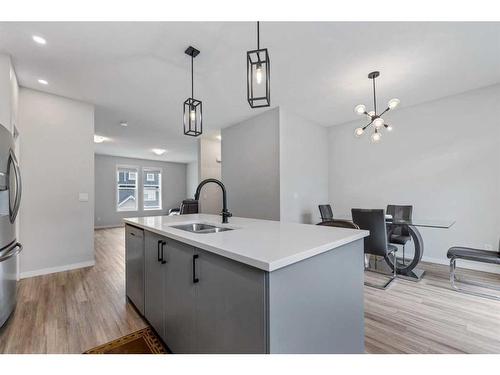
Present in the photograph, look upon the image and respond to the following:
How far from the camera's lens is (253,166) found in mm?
4523

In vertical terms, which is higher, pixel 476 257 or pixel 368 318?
pixel 476 257

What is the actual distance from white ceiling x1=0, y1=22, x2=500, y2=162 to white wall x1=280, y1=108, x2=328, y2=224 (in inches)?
19.6

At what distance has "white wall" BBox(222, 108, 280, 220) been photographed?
4121mm

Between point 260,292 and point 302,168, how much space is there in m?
3.83

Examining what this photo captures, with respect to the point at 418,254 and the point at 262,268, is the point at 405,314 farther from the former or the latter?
the point at 262,268

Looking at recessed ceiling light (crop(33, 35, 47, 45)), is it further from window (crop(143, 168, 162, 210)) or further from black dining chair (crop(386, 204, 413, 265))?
window (crop(143, 168, 162, 210))

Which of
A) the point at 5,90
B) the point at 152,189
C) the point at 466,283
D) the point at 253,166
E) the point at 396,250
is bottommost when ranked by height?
the point at 466,283

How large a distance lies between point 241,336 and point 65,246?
370cm

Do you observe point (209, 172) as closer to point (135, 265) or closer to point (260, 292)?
point (135, 265)

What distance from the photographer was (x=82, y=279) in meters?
3.07

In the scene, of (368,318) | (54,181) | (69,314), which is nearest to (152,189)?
(54,181)

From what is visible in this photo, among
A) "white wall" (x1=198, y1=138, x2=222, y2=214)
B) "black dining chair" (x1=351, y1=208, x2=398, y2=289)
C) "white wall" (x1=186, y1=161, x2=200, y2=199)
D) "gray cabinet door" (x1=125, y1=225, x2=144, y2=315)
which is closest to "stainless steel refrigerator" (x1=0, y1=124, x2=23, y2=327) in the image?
"gray cabinet door" (x1=125, y1=225, x2=144, y2=315)

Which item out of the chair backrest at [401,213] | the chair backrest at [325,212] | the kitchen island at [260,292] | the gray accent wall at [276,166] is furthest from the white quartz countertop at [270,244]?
the chair backrest at [325,212]

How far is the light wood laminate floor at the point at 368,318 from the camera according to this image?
1.71 m
